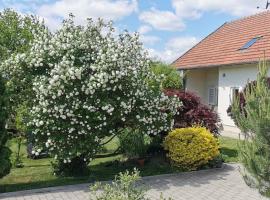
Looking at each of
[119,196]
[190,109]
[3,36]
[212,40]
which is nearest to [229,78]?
[212,40]

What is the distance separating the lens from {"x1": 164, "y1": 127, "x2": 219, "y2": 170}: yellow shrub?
10.5 metres

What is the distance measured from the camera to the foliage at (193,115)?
12.4 meters

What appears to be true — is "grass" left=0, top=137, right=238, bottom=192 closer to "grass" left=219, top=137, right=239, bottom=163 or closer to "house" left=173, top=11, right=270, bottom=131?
"grass" left=219, top=137, right=239, bottom=163

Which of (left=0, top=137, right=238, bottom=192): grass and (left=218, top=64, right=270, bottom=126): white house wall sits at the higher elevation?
(left=218, top=64, right=270, bottom=126): white house wall

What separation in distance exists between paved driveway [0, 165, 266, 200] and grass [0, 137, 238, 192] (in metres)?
0.51

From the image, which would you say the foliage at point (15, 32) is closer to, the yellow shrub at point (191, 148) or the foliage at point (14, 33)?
the foliage at point (14, 33)

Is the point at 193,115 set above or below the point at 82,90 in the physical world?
below

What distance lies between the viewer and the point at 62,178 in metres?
10.1

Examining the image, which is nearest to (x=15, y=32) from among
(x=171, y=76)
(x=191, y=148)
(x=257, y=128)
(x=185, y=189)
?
(x=191, y=148)

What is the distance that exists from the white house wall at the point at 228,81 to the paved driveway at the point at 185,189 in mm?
10898

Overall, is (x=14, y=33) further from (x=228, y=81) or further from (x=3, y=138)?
(x=228, y=81)

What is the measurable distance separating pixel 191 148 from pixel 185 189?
64.9 inches

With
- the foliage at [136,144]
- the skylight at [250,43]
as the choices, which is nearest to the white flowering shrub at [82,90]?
the foliage at [136,144]

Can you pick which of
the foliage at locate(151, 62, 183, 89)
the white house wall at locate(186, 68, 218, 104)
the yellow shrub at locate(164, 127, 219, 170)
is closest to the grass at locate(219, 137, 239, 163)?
the yellow shrub at locate(164, 127, 219, 170)
